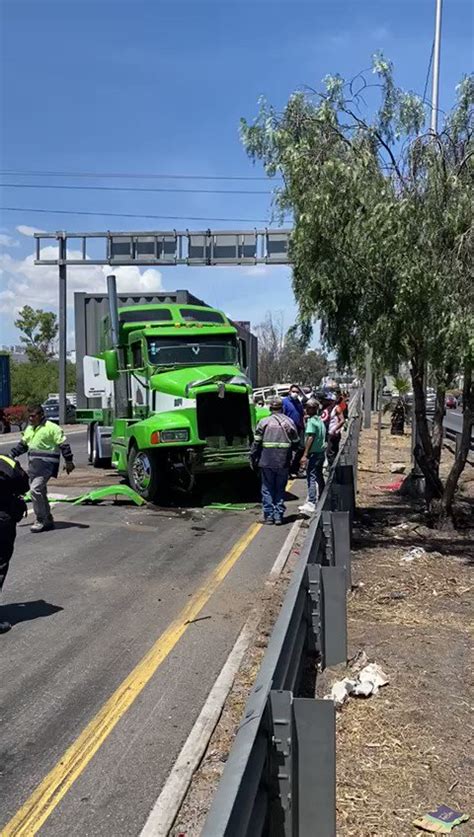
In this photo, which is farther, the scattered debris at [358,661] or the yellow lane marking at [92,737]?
the scattered debris at [358,661]

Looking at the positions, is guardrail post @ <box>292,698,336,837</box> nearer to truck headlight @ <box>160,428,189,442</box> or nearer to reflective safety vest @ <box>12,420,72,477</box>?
reflective safety vest @ <box>12,420,72,477</box>

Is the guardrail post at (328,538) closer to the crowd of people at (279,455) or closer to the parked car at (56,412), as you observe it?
the crowd of people at (279,455)

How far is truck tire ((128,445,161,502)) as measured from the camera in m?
12.7

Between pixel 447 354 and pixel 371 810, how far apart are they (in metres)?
5.65

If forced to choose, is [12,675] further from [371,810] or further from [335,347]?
[335,347]

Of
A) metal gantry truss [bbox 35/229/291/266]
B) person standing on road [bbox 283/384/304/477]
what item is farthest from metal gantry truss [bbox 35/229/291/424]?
person standing on road [bbox 283/384/304/477]

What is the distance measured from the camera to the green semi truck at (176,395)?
40.5 ft

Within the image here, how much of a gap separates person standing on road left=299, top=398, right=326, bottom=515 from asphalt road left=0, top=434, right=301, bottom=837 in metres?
1.43

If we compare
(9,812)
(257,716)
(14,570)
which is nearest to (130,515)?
(14,570)

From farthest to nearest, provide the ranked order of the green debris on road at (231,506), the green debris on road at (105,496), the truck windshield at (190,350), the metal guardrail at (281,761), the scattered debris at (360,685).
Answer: the truck windshield at (190,350)
the green debris on road at (105,496)
the green debris on road at (231,506)
the scattered debris at (360,685)
the metal guardrail at (281,761)

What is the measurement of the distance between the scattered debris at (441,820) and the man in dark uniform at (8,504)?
4.04 metres

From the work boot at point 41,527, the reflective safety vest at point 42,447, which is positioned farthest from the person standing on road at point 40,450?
the work boot at point 41,527

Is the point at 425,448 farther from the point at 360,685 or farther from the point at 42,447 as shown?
the point at 360,685

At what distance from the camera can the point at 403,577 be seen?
8125mm
